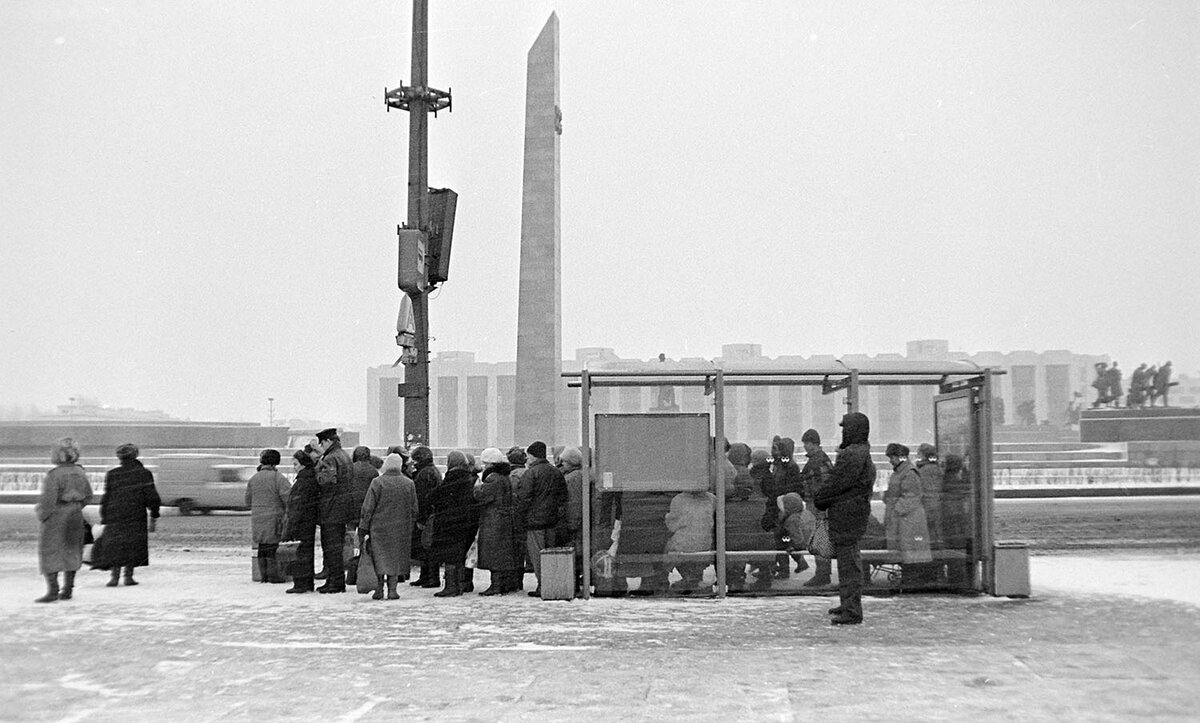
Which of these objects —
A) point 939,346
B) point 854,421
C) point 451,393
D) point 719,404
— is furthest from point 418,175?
point 451,393

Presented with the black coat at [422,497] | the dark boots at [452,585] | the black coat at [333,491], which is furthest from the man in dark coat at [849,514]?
the black coat at [333,491]

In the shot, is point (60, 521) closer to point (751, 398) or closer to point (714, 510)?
point (714, 510)

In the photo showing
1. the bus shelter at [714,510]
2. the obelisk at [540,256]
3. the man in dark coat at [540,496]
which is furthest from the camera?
the obelisk at [540,256]

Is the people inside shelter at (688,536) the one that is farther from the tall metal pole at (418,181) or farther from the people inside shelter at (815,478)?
the tall metal pole at (418,181)

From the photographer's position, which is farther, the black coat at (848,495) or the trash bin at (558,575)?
the trash bin at (558,575)

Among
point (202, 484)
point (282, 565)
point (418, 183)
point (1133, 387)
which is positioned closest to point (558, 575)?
point (282, 565)

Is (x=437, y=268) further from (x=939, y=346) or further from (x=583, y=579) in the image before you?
(x=939, y=346)

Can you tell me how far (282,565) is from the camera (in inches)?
470

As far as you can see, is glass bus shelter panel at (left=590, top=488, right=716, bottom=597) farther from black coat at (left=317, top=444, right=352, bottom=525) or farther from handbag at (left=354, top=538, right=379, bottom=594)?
black coat at (left=317, top=444, right=352, bottom=525)

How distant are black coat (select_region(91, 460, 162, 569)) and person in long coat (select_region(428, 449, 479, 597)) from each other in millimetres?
3100

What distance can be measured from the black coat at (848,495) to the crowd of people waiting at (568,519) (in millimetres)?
1563

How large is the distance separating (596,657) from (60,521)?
19.5 feet

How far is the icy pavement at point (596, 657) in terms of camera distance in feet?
20.6

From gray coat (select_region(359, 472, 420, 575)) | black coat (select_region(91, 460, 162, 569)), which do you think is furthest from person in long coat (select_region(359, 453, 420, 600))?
black coat (select_region(91, 460, 162, 569))
